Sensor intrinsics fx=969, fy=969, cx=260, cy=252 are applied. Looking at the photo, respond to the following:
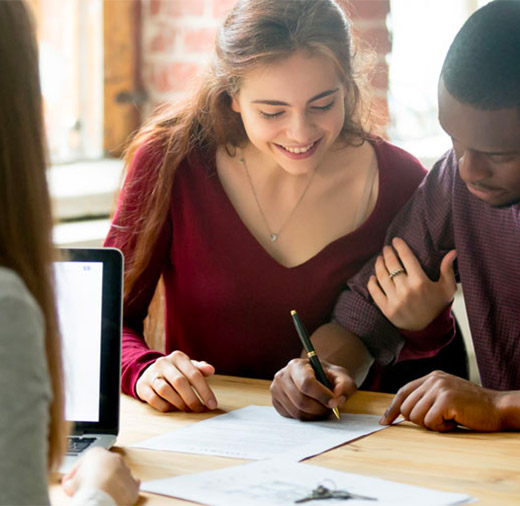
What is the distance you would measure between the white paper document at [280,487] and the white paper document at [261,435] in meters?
0.06

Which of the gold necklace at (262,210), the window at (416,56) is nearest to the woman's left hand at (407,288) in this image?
the gold necklace at (262,210)

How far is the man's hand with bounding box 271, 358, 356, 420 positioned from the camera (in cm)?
137

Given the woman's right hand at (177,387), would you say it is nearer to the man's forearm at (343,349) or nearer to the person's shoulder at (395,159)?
the man's forearm at (343,349)

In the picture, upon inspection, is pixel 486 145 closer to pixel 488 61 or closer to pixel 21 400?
pixel 488 61

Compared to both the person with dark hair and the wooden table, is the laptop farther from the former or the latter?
the person with dark hair

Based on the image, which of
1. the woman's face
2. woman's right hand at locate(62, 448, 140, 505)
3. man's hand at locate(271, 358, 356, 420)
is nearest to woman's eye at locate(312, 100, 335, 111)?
the woman's face

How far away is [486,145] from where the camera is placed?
54.4 inches

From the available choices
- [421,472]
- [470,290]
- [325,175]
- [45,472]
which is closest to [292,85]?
[325,175]

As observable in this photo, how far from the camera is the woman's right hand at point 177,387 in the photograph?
143 centimetres

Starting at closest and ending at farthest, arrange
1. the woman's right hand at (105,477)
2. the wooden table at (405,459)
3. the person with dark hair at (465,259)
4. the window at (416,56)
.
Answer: the woman's right hand at (105,477) → the wooden table at (405,459) → the person with dark hair at (465,259) → the window at (416,56)

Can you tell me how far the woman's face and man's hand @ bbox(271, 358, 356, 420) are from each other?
42cm

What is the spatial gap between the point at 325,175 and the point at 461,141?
0.48 meters

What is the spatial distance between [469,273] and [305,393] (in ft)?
1.53

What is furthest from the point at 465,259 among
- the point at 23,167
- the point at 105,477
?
the point at 23,167
